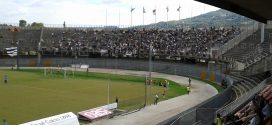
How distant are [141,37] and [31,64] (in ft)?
80.7

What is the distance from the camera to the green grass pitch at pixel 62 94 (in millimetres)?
37719

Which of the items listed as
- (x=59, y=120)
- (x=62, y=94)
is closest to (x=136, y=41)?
(x=62, y=94)

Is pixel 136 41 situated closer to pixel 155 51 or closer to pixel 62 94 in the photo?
pixel 155 51

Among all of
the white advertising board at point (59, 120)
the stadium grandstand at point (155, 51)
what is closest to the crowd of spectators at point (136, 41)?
the stadium grandstand at point (155, 51)

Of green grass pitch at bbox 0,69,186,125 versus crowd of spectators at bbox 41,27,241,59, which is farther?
crowd of spectators at bbox 41,27,241,59

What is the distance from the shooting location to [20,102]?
41781mm

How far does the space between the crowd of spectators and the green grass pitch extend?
1691cm

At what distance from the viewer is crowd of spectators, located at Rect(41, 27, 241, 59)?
80.2 meters

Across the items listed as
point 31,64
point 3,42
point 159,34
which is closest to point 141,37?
point 159,34

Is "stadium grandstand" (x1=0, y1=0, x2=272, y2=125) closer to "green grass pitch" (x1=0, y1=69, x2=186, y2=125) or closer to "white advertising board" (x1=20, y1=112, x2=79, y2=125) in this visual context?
"green grass pitch" (x1=0, y1=69, x2=186, y2=125)

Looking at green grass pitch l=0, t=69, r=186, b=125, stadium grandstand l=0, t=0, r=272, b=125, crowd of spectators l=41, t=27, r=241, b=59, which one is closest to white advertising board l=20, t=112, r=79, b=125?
stadium grandstand l=0, t=0, r=272, b=125

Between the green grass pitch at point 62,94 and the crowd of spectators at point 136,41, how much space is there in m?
16.9

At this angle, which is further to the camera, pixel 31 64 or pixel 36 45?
pixel 36 45

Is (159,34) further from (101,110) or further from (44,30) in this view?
(101,110)
